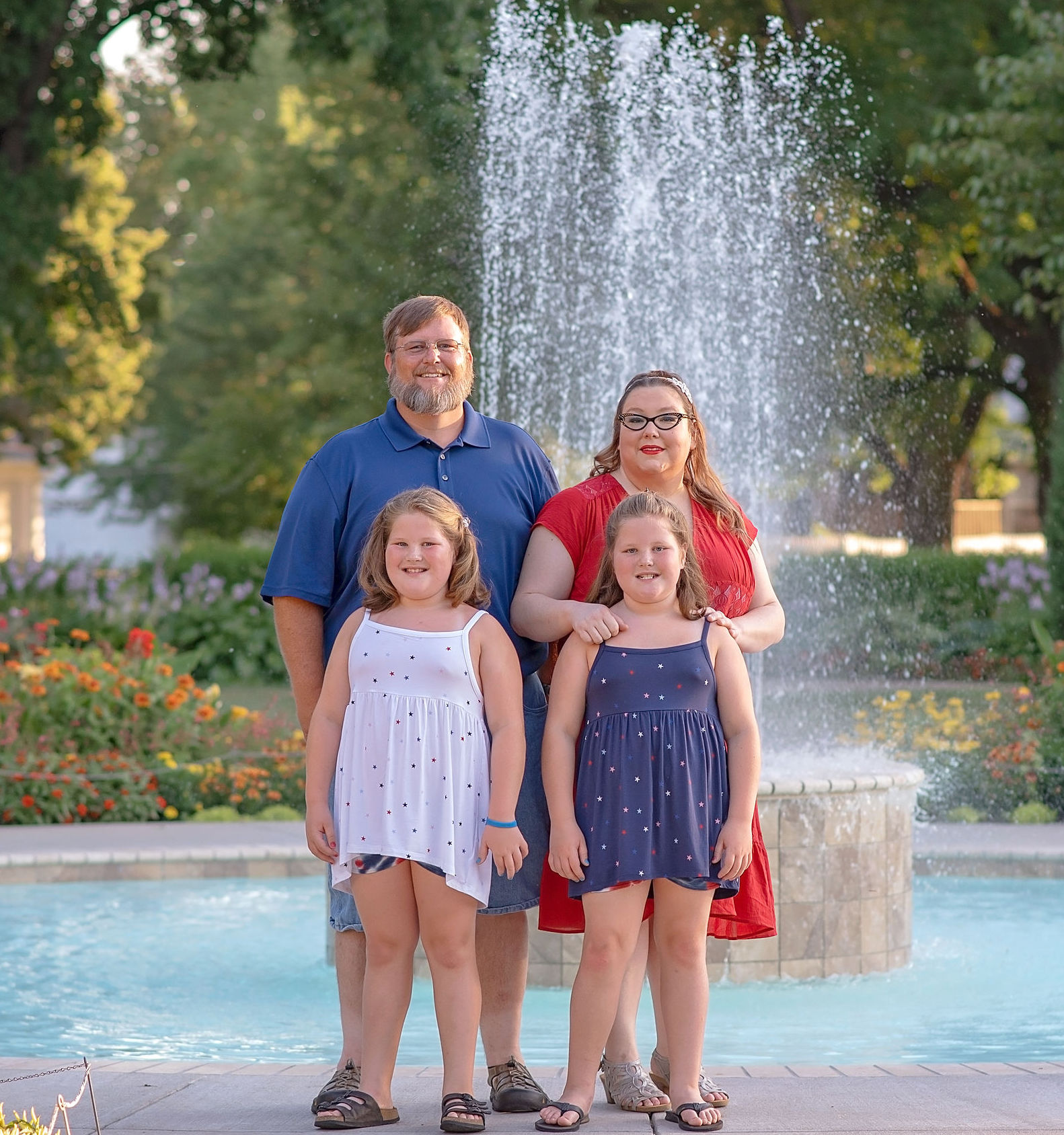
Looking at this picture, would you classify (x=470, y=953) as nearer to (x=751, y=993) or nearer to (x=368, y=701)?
(x=368, y=701)

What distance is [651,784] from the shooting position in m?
3.15

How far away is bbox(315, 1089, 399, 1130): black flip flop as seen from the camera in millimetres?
3092

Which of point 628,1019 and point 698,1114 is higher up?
point 628,1019

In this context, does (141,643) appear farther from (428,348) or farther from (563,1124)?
(563,1124)

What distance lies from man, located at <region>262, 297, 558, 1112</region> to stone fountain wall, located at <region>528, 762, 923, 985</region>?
55.9 inches

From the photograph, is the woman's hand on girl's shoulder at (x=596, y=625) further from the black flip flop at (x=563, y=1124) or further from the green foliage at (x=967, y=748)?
the green foliage at (x=967, y=748)

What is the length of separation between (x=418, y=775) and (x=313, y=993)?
2.36m

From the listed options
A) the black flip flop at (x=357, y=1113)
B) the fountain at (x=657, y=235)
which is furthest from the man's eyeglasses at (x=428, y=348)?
the fountain at (x=657, y=235)

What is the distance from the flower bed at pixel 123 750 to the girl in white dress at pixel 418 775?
17.4ft

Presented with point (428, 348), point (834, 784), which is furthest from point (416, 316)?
point (834, 784)

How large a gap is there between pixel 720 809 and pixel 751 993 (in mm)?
1930

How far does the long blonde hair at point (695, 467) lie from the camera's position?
3426mm

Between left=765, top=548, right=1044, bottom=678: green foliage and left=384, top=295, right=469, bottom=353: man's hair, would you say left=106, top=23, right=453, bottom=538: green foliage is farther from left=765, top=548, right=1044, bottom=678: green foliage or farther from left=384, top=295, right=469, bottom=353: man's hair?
left=384, top=295, right=469, bottom=353: man's hair

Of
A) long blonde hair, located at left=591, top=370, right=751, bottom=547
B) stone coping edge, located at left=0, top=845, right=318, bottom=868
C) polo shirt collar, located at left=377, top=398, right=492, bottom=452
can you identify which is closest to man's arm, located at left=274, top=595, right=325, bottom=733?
polo shirt collar, located at left=377, top=398, right=492, bottom=452
